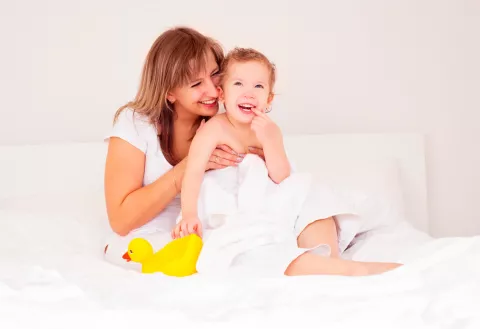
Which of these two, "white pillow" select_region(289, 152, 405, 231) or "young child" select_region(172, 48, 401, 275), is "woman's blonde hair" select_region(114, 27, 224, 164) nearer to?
"young child" select_region(172, 48, 401, 275)

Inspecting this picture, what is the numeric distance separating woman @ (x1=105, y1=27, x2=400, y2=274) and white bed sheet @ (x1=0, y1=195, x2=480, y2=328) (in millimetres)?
248

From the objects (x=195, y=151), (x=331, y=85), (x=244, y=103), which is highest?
(x=331, y=85)

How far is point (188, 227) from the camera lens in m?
1.67

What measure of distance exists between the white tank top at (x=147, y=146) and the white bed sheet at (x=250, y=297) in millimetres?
314

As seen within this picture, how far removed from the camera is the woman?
73.9 inches

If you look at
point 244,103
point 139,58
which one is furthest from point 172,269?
point 139,58

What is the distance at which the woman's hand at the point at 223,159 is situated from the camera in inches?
72.1

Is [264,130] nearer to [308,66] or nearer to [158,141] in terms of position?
[158,141]

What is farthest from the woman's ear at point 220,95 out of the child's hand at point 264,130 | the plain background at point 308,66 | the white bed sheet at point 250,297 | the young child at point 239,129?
the plain background at point 308,66

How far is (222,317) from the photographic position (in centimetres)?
119

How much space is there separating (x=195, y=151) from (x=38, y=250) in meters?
0.51

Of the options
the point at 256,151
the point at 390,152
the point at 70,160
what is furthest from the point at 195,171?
the point at 390,152

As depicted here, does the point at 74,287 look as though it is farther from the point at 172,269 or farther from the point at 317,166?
the point at 317,166

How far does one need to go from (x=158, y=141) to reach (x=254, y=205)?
1.38 feet
